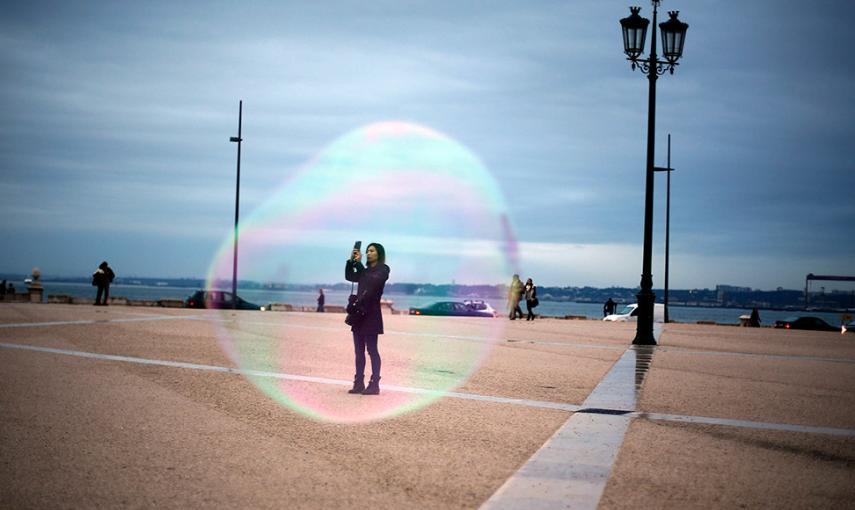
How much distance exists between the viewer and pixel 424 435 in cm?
709

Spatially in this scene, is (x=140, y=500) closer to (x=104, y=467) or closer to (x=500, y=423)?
(x=104, y=467)

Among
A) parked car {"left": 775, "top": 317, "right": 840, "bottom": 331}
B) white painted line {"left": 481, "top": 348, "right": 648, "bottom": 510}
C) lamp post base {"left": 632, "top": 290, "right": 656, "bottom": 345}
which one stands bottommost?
parked car {"left": 775, "top": 317, "right": 840, "bottom": 331}

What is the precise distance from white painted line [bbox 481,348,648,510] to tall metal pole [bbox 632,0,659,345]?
9561mm

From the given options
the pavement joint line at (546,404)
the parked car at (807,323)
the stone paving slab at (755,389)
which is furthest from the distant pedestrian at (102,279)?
the parked car at (807,323)

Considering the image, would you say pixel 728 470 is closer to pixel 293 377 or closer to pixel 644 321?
pixel 293 377

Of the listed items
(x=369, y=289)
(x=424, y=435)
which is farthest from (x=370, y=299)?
(x=424, y=435)

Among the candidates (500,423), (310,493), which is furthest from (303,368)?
(310,493)

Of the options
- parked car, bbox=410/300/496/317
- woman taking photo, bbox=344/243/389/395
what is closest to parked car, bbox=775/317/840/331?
parked car, bbox=410/300/496/317

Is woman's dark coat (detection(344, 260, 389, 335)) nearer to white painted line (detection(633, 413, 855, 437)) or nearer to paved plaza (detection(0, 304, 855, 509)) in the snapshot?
paved plaza (detection(0, 304, 855, 509))

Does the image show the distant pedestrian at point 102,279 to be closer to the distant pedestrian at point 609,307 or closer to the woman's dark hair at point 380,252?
the woman's dark hair at point 380,252

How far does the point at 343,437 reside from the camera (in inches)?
275

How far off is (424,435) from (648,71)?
14.5m

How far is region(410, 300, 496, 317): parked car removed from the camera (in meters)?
43.7

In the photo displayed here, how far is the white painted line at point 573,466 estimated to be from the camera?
5.03 m
